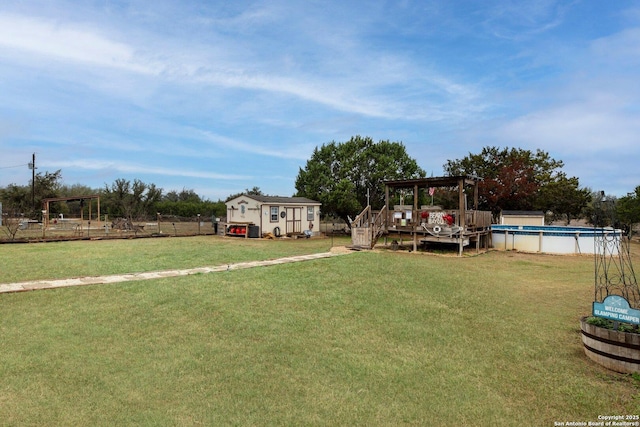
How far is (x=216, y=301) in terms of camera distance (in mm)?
6699

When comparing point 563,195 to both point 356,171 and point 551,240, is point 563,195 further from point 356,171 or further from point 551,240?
point 356,171

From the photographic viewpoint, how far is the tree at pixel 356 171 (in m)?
23.6

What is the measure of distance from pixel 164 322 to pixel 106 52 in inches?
508

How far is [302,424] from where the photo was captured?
10.4 ft

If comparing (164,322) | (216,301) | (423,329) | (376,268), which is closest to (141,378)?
(164,322)

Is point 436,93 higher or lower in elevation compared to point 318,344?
higher

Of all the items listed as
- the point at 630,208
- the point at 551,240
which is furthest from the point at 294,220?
the point at 630,208

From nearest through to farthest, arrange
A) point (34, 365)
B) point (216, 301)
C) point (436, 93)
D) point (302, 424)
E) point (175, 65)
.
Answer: point (302, 424)
point (34, 365)
point (216, 301)
point (175, 65)
point (436, 93)

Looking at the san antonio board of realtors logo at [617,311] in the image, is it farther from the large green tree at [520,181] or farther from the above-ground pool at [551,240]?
the large green tree at [520,181]

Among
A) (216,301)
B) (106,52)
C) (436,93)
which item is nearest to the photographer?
(216,301)

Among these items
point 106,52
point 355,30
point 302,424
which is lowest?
point 302,424

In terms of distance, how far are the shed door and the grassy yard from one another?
14739 mm

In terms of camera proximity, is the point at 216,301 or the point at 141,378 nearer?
the point at 141,378

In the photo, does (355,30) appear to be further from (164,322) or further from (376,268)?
(164,322)
